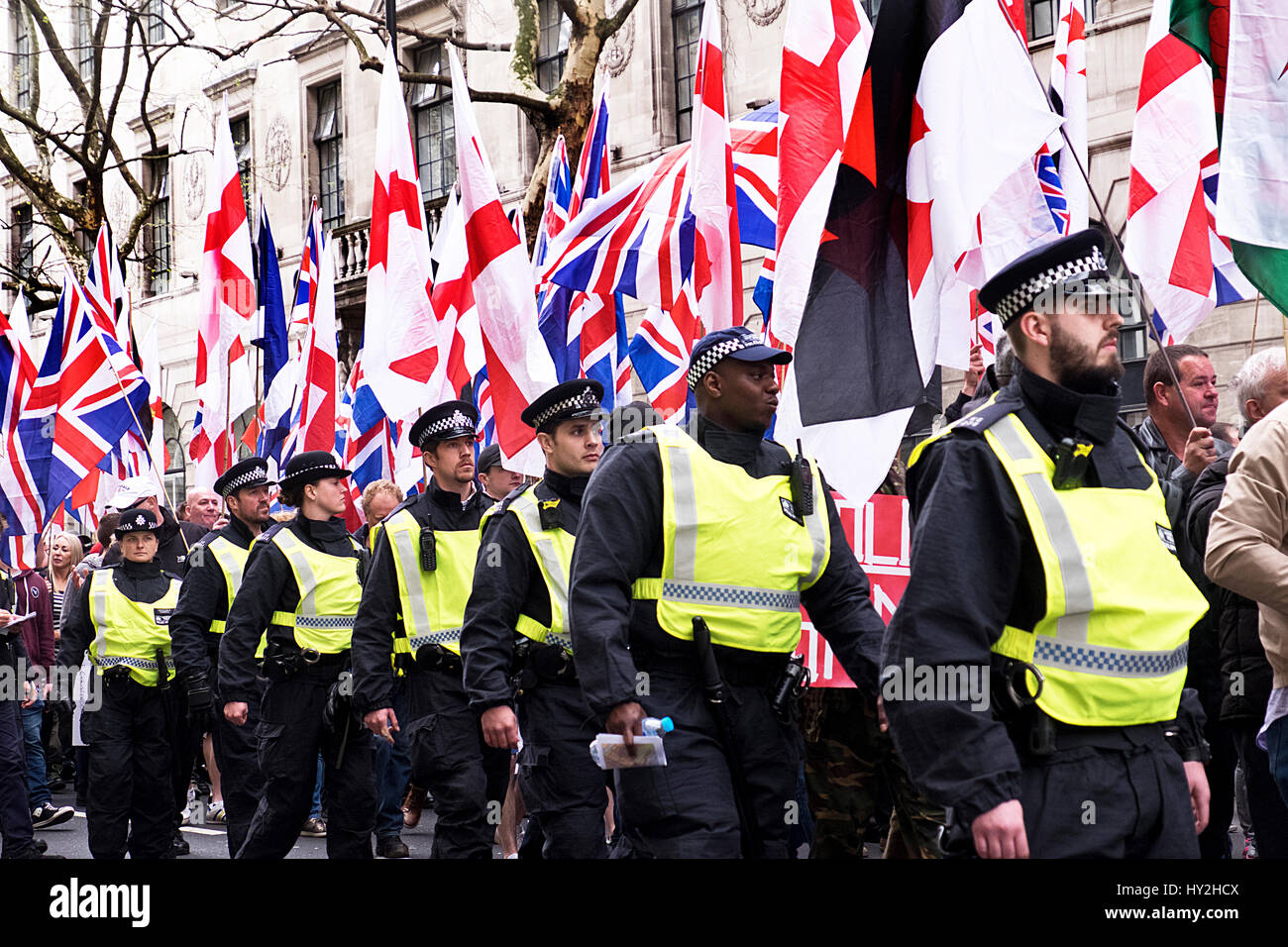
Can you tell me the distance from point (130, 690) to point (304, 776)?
2.20 m

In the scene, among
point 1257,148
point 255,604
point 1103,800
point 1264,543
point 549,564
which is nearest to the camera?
point 1103,800

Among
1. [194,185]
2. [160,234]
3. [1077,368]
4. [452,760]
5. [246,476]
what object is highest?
[194,185]

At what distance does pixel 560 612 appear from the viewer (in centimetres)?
660

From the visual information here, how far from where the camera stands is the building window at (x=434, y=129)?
25.6 m

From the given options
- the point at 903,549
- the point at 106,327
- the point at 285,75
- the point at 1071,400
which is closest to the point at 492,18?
the point at 285,75

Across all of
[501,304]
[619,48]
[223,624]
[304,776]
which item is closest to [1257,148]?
[501,304]

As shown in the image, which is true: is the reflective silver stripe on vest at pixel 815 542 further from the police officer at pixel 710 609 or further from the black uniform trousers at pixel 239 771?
the black uniform trousers at pixel 239 771

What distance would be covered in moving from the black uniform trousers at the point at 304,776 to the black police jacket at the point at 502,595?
1.70m

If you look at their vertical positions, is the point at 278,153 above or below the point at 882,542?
above

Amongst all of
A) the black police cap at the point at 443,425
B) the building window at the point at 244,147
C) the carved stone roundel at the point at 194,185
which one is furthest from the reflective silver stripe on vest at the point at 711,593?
the carved stone roundel at the point at 194,185

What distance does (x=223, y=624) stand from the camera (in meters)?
9.83

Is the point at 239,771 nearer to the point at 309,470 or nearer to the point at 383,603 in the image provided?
the point at 309,470

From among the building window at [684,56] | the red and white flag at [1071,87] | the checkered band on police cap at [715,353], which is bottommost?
the checkered band on police cap at [715,353]
